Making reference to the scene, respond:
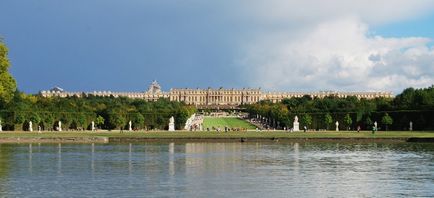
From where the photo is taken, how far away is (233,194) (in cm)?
1839

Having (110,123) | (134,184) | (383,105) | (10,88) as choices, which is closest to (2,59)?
(10,88)

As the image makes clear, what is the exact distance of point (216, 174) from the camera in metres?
23.1

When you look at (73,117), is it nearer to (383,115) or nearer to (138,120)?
(138,120)

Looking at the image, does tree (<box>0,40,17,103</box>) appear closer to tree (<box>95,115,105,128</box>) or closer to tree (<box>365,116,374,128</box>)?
tree (<box>95,115,105,128</box>)

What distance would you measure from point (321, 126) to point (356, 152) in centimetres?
4061

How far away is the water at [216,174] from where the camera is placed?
18.8 m

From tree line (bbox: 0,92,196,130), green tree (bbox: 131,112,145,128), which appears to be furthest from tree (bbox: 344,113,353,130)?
green tree (bbox: 131,112,145,128)

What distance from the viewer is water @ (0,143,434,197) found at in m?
18.8

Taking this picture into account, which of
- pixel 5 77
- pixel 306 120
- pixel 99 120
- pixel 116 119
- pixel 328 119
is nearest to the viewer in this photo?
pixel 5 77

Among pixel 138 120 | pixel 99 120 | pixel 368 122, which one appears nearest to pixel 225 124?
pixel 138 120

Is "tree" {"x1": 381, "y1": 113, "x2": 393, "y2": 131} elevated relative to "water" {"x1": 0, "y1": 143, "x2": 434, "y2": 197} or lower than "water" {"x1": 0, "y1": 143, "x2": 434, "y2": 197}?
elevated

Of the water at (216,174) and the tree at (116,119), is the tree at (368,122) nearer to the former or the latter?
the tree at (116,119)

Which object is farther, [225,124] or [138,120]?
[225,124]

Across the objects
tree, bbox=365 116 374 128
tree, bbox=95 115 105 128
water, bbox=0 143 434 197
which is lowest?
water, bbox=0 143 434 197
